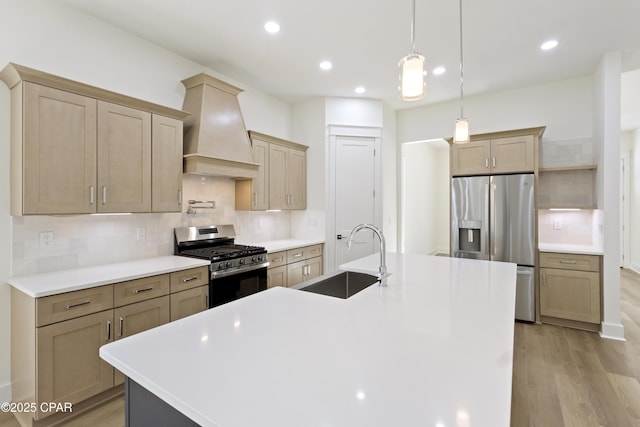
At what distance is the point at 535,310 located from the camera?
3.80 m

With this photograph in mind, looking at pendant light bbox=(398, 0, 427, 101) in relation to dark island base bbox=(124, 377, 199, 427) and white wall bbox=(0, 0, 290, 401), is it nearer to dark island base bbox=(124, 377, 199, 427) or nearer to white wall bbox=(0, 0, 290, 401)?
dark island base bbox=(124, 377, 199, 427)

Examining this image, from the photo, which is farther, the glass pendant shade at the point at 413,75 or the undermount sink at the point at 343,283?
the undermount sink at the point at 343,283

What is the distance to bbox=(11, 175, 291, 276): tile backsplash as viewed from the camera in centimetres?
230

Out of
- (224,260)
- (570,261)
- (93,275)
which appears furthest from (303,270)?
(570,261)

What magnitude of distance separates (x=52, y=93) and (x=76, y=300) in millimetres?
1410

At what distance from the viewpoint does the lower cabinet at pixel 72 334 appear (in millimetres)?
1934

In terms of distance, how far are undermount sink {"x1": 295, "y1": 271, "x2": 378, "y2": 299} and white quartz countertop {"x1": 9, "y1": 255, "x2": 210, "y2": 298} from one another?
46.9 inches

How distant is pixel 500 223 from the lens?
3941mm

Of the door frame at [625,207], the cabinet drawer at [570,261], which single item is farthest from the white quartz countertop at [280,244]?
the door frame at [625,207]

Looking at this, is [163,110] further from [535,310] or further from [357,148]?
[535,310]

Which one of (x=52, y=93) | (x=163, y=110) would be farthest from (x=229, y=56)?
(x=52, y=93)

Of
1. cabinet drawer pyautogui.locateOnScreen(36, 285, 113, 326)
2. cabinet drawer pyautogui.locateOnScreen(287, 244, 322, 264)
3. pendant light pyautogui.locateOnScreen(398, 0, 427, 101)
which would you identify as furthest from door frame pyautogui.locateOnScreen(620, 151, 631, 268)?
cabinet drawer pyautogui.locateOnScreen(36, 285, 113, 326)

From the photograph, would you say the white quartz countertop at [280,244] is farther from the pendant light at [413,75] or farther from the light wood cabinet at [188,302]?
the pendant light at [413,75]

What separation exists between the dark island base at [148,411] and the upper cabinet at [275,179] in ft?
9.24
